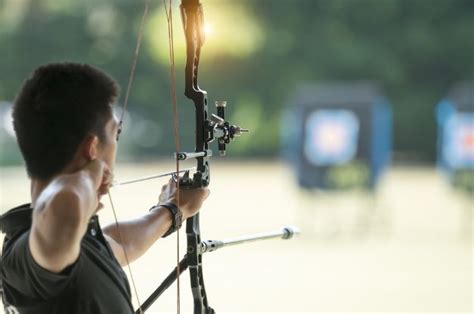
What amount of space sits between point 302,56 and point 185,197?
12336 millimetres

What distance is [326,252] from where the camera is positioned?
212 inches

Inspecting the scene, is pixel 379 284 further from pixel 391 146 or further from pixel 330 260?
pixel 391 146

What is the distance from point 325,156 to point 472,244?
1.21 metres

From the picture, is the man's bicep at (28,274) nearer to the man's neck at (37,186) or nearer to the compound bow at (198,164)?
the man's neck at (37,186)

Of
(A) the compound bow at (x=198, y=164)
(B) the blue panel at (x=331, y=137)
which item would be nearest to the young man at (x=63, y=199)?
(A) the compound bow at (x=198, y=164)

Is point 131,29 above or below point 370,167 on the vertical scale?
above

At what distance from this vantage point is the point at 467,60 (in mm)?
13281

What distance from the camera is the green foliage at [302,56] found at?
1241 centimetres

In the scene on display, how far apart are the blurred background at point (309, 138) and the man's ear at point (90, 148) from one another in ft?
6.88

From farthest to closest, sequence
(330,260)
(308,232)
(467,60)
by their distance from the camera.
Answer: (467,60)
(308,232)
(330,260)

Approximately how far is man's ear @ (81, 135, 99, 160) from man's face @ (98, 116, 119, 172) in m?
0.01

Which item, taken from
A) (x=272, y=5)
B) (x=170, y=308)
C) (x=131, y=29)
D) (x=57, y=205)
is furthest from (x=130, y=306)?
(x=272, y=5)

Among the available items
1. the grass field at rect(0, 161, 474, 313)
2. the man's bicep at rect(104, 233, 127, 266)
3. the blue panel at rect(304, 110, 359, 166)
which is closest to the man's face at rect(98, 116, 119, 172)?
the man's bicep at rect(104, 233, 127, 266)

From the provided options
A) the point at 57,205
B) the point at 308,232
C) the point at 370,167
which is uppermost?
the point at 57,205
